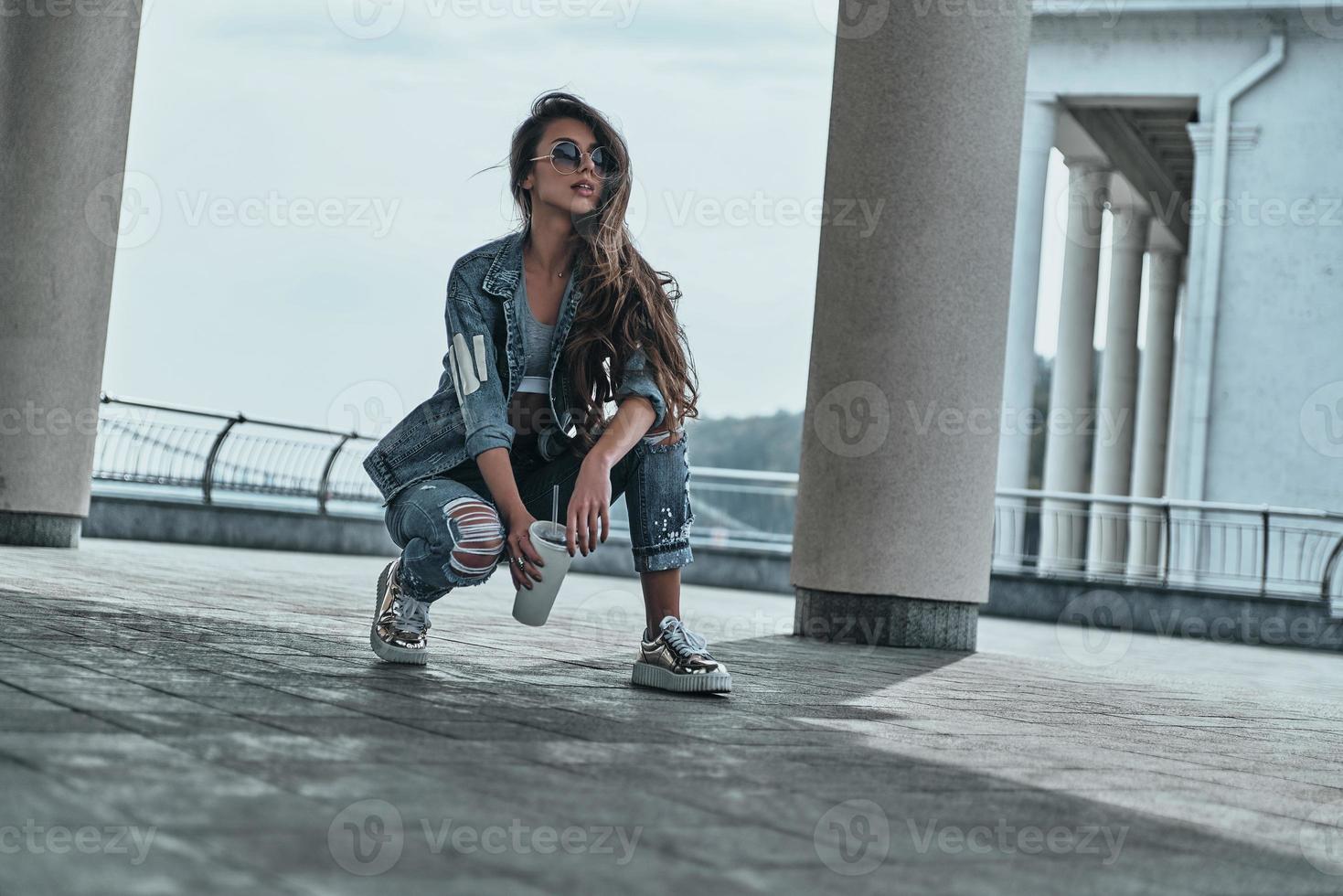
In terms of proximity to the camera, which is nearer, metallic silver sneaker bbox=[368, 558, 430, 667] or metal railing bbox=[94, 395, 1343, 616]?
metallic silver sneaker bbox=[368, 558, 430, 667]

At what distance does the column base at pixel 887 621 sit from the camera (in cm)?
673

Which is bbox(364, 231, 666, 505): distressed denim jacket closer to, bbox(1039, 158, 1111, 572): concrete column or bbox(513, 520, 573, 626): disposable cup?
bbox(513, 520, 573, 626): disposable cup

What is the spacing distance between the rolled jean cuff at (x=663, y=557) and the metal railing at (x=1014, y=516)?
905cm

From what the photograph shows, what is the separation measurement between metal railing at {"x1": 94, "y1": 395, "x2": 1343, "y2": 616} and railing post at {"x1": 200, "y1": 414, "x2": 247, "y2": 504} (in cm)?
1

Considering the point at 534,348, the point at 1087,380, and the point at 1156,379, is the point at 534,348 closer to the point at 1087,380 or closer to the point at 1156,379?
the point at 1087,380

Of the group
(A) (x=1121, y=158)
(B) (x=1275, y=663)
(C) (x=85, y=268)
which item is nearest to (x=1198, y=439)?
(A) (x=1121, y=158)

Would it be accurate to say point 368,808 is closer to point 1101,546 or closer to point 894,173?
point 894,173

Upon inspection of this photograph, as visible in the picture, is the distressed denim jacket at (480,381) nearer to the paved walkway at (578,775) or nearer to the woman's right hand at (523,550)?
the woman's right hand at (523,550)

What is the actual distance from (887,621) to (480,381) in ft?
12.2

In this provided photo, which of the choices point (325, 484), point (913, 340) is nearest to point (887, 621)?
point (913, 340)

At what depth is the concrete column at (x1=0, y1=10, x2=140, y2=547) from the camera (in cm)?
864

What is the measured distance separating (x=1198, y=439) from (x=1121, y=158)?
262 inches

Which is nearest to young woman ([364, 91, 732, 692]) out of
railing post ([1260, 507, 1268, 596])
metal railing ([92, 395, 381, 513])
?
metal railing ([92, 395, 381, 513])

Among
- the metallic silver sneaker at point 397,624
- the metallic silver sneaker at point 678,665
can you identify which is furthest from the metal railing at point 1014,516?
the metallic silver sneaker at point 678,665
